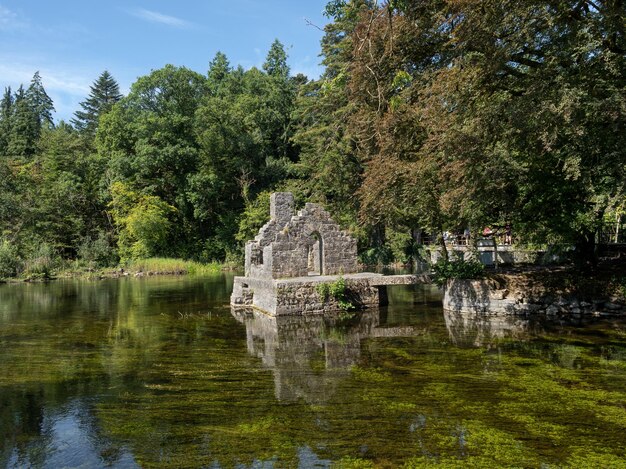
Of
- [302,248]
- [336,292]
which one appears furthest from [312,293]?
[302,248]

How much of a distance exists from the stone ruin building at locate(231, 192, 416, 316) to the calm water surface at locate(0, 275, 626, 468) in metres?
1.77

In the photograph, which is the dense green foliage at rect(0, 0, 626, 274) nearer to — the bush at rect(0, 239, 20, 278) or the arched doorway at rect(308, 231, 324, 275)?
the arched doorway at rect(308, 231, 324, 275)

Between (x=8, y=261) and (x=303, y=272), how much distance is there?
24.0 metres

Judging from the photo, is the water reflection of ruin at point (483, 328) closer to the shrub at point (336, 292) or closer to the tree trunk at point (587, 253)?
the tree trunk at point (587, 253)

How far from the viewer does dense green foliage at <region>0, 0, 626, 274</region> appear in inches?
413

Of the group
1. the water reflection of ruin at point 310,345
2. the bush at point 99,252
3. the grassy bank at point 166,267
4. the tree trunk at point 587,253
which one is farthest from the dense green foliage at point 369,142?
the water reflection of ruin at point 310,345

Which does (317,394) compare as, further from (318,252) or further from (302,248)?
(318,252)

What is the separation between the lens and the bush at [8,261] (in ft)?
105

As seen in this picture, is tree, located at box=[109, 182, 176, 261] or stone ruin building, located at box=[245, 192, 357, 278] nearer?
stone ruin building, located at box=[245, 192, 357, 278]

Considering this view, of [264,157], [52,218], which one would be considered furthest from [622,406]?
[52,218]

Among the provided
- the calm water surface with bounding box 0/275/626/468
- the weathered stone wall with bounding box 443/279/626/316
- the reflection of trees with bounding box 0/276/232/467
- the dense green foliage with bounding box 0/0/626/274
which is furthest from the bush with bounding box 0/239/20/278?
the weathered stone wall with bounding box 443/279/626/316

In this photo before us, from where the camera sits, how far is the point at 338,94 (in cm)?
2991

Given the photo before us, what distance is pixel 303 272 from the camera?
17.5m

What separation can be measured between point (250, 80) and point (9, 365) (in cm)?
3877
